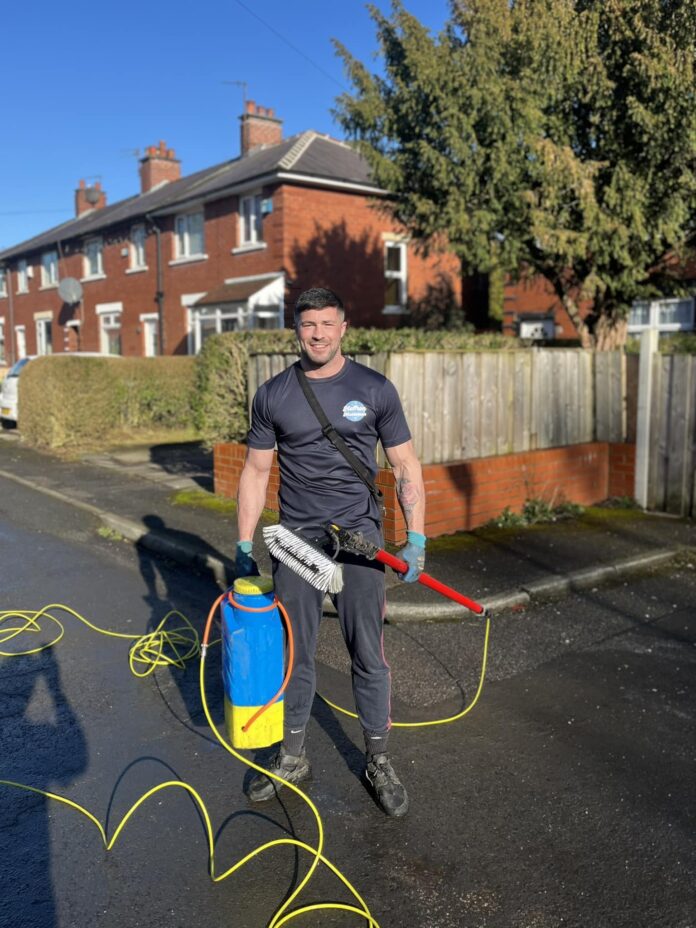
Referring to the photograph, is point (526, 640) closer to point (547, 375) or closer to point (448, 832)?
point (448, 832)

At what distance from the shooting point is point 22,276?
36.5 meters

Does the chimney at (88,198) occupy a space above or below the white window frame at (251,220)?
above

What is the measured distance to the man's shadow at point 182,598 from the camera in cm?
430

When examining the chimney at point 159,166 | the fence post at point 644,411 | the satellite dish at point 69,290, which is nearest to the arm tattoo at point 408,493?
the fence post at point 644,411

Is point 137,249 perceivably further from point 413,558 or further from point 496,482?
point 413,558

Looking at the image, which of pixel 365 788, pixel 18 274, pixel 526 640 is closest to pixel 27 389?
pixel 526 640

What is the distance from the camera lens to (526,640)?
17.1 ft

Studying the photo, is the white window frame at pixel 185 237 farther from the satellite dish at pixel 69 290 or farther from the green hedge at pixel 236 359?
the green hedge at pixel 236 359

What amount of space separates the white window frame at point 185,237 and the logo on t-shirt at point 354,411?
70.7ft

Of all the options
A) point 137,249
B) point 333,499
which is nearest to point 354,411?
point 333,499

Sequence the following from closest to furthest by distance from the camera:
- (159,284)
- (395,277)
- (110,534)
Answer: (110,534)
(395,277)
(159,284)

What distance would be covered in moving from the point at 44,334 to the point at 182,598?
31.9 metres

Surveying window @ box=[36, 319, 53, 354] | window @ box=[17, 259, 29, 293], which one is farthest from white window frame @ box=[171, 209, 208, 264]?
window @ box=[17, 259, 29, 293]

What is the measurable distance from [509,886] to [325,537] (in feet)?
4.87
